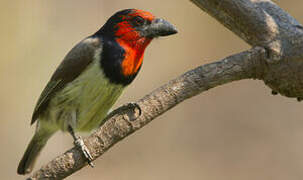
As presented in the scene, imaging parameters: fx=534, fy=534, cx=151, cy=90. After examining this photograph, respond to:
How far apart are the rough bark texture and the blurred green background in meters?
2.32

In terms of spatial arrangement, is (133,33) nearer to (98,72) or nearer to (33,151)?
(98,72)

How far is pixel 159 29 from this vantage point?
3596mm

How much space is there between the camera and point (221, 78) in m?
2.81

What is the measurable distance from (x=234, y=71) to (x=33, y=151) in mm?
2044

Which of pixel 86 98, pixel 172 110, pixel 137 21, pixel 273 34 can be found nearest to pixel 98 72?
pixel 86 98

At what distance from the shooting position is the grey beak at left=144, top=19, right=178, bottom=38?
353 cm

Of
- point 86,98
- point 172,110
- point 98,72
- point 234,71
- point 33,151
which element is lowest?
point 172,110

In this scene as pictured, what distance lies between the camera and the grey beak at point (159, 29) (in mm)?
3527

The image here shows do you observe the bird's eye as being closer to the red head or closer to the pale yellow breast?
the red head

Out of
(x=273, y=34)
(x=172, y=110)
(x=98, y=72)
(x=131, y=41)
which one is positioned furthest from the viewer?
(x=172, y=110)

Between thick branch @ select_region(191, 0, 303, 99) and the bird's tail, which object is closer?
thick branch @ select_region(191, 0, 303, 99)

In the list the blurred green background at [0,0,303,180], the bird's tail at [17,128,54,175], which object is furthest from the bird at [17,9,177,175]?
the blurred green background at [0,0,303,180]

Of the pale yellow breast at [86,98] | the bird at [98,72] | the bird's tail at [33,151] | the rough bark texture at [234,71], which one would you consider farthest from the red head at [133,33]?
the bird's tail at [33,151]

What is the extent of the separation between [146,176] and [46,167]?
254 cm
